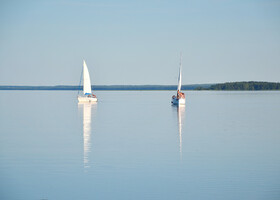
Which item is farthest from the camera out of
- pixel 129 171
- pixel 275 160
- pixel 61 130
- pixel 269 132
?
pixel 61 130

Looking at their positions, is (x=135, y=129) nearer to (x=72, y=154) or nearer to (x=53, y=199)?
(x=72, y=154)

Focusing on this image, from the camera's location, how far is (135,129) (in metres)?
38.5

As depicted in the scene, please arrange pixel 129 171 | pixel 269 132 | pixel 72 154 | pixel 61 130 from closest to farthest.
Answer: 1. pixel 129 171
2. pixel 72 154
3. pixel 269 132
4. pixel 61 130

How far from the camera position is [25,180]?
60.3 ft

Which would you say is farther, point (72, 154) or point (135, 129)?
point (135, 129)

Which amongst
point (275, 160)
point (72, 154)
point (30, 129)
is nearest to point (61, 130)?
point (30, 129)

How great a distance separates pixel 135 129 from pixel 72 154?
14.7 meters

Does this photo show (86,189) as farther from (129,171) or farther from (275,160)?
(275,160)

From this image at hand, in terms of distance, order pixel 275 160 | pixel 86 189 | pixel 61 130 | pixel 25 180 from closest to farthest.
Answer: pixel 86 189, pixel 25 180, pixel 275 160, pixel 61 130

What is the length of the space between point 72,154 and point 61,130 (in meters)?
14.0

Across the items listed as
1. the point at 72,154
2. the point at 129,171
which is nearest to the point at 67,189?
the point at 129,171

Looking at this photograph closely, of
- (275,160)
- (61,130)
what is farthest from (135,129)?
(275,160)

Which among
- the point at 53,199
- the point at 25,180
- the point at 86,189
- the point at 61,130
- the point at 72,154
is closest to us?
the point at 53,199

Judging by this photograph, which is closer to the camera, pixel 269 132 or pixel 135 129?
pixel 269 132
